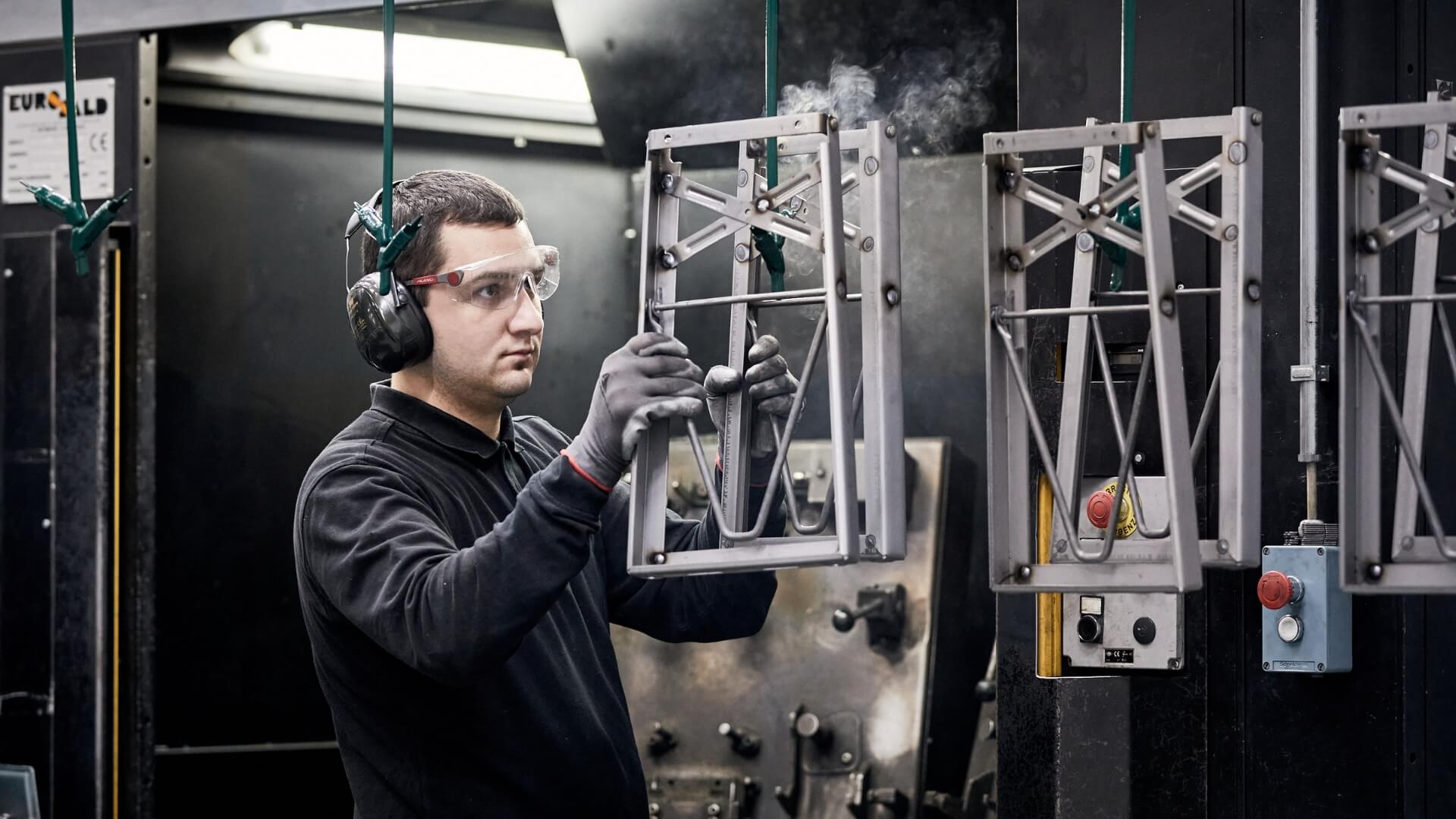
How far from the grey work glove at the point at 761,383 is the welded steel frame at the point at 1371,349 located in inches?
28.1

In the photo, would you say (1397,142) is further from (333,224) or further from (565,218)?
(333,224)

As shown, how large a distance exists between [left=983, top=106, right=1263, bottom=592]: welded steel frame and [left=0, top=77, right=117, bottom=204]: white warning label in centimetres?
269

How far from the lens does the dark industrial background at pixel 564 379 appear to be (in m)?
2.84

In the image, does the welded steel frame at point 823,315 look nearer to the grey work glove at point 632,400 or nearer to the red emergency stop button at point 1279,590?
the grey work glove at point 632,400

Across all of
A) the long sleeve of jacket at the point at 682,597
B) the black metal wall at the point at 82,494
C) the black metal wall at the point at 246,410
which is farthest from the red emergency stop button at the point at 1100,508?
the black metal wall at the point at 82,494

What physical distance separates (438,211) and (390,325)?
0.76 feet

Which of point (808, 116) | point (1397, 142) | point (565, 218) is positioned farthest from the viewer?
point (565, 218)

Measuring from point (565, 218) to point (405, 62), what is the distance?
554mm

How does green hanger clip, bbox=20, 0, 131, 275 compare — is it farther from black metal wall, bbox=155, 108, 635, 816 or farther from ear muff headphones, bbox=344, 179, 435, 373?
black metal wall, bbox=155, 108, 635, 816

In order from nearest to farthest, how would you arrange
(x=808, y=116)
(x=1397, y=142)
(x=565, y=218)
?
(x=808, y=116)
(x=1397, y=142)
(x=565, y=218)

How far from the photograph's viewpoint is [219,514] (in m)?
3.78

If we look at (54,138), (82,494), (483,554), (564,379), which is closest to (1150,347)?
(483,554)

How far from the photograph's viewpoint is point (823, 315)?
1900 millimetres

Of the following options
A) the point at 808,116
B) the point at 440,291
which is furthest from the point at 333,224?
the point at 808,116
